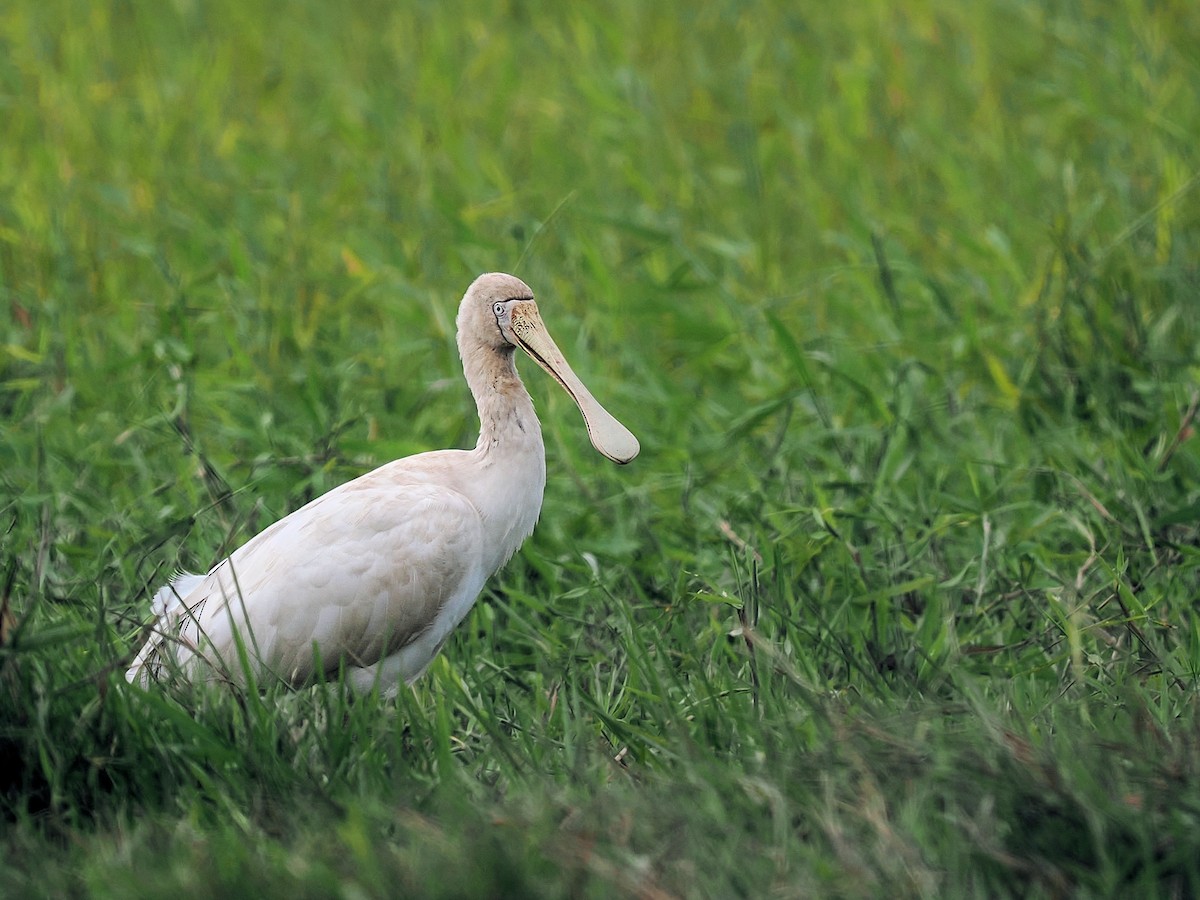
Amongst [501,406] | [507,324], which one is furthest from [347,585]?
[507,324]

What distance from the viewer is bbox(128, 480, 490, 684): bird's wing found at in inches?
151

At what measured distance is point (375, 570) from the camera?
386 centimetres

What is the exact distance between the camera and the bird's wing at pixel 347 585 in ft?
12.6

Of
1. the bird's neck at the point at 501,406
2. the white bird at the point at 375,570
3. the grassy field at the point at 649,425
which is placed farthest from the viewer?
the bird's neck at the point at 501,406

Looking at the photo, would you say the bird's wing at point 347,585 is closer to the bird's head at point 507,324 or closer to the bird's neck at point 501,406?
the bird's neck at point 501,406

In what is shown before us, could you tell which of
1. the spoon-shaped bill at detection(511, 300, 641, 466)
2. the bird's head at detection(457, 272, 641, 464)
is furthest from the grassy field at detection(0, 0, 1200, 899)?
the bird's head at detection(457, 272, 641, 464)

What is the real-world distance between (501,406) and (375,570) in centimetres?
53

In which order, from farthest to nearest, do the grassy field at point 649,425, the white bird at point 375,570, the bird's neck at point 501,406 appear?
the bird's neck at point 501,406 → the white bird at point 375,570 → the grassy field at point 649,425

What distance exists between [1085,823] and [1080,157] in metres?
5.00

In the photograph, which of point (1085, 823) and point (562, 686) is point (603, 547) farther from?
point (1085, 823)

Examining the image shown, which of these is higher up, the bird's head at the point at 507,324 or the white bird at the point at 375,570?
the bird's head at the point at 507,324

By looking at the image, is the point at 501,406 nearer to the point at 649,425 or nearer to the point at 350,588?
the point at 350,588

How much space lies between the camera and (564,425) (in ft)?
17.5

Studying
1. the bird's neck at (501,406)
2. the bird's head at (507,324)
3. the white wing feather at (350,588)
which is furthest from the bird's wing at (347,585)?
the bird's head at (507,324)
